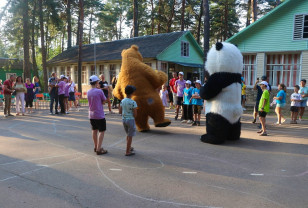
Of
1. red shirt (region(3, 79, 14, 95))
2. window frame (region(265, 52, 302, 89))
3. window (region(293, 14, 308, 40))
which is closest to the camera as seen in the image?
red shirt (region(3, 79, 14, 95))

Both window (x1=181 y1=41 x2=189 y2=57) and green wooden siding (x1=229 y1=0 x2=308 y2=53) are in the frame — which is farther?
window (x1=181 y1=41 x2=189 y2=57)

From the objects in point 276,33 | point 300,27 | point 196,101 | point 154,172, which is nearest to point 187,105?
point 196,101

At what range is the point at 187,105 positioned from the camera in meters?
Result: 9.38

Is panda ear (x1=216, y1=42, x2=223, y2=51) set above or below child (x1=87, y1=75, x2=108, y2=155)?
above

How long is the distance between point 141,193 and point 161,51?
16.8 metres

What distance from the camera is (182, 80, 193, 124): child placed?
29.3 feet

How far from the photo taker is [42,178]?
4.30 metres

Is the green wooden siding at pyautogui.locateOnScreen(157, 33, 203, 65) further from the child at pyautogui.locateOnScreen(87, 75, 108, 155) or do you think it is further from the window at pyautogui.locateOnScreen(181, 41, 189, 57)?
the child at pyautogui.locateOnScreen(87, 75, 108, 155)

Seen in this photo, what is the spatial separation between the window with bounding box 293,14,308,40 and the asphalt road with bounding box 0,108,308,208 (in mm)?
8805

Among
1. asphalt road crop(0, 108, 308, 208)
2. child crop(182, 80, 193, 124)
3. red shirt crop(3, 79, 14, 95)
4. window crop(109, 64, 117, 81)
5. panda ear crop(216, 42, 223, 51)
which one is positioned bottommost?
asphalt road crop(0, 108, 308, 208)

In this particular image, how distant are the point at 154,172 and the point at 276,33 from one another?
13693mm

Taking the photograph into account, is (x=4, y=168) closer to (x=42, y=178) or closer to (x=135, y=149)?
(x=42, y=178)

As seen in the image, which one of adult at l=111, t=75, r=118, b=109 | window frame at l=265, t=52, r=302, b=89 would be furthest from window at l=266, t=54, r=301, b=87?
adult at l=111, t=75, r=118, b=109

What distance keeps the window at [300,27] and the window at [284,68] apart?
1.11 meters
